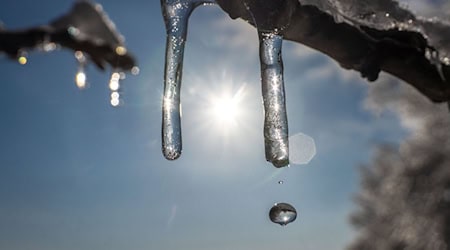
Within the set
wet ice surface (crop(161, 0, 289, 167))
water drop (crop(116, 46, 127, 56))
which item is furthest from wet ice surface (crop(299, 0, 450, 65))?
water drop (crop(116, 46, 127, 56))

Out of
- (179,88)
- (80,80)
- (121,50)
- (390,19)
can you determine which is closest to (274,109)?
(179,88)

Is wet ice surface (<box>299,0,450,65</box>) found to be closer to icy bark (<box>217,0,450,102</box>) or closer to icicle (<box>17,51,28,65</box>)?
icy bark (<box>217,0,450,102</box>)

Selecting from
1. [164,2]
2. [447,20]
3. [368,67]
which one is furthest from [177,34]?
[447,20]

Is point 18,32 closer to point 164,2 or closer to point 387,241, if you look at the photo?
point 164,2

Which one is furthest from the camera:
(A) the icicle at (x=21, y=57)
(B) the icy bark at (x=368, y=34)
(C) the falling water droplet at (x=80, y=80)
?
(B) the icy bark at (x=368, y=34)

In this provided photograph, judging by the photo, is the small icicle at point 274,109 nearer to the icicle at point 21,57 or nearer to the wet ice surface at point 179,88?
the wet ice surface at point 179,88

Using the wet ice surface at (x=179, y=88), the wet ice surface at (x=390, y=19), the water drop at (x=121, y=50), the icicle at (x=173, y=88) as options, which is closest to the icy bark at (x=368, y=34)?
the wet ice surface at (x=390, y=19)
